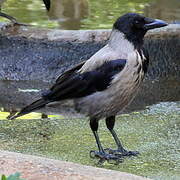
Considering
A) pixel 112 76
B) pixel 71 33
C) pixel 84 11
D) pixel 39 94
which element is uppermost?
pixel 112 76

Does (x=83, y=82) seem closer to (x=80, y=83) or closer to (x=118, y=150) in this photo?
(x=80, y=83)

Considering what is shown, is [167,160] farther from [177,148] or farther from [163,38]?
[163,38]

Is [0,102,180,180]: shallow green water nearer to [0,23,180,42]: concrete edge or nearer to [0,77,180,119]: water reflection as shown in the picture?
[0,77,180,119]: water reflection

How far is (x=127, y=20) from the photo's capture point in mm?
5059

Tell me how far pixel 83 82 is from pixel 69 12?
8481 mm

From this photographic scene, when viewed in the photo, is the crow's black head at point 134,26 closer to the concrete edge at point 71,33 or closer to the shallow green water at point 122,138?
the shallow green water at point 122,138

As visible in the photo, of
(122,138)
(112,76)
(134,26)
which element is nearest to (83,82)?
(112,76)

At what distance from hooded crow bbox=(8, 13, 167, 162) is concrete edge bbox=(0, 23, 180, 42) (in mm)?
3704

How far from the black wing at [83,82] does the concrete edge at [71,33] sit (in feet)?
12.0

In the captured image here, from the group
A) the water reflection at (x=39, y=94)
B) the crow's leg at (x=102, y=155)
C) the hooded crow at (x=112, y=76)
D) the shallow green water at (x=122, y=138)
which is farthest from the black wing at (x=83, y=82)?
the water reflection at (x=39, y=94)

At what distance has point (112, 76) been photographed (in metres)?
4.92

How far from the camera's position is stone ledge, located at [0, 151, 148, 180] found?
4016 mm

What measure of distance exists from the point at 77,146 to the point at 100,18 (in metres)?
6.94

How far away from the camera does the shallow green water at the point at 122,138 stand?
16.6ft
